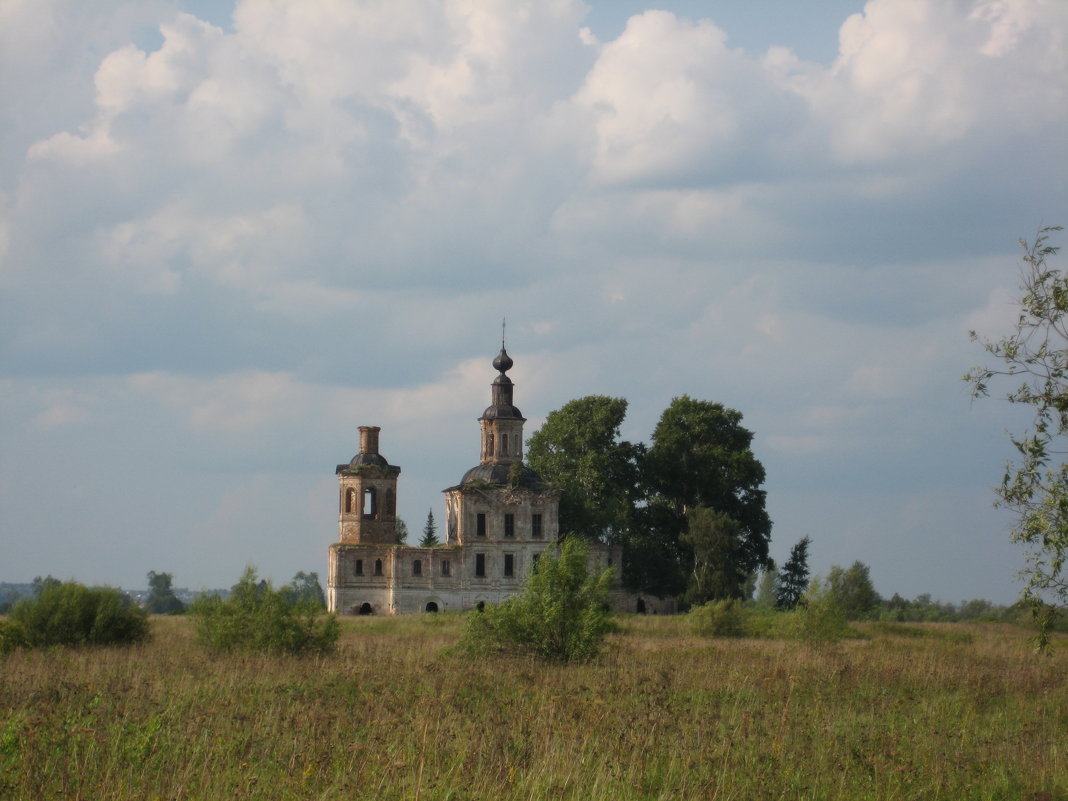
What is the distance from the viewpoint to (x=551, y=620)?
1934 centimetres

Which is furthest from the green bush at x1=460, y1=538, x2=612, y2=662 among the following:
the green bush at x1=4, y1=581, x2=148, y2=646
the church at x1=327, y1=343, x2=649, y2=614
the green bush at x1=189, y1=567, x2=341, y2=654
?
the church at x1=327, y1=343, x2=649, y2=614

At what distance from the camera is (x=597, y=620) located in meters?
19.3

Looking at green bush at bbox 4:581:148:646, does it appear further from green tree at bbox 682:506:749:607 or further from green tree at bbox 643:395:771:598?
green tree at bbox 643:395:771:598

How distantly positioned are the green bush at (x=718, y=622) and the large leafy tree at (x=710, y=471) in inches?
830

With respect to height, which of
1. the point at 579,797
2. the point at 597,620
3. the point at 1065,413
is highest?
the point at 1065,413

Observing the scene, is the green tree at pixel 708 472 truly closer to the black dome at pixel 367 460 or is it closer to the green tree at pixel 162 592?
the black dome at pixel 367 460

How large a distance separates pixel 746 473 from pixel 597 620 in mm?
34202

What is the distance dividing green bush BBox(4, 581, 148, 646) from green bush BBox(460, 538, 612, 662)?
6862 mm

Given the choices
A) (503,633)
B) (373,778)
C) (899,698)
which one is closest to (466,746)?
(373,778)

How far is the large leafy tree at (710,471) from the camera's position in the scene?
2078 inches

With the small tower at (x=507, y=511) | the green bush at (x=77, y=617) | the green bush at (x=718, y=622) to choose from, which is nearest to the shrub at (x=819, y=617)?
the green bush at (x=718, y=622)

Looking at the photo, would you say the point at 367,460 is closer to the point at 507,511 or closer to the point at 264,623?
the point at 507,511

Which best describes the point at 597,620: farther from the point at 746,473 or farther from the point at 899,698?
the point at 746,473

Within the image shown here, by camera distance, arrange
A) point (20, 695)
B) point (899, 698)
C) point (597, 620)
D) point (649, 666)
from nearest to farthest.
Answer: point (20, 695) → point (899, 698) → point (649, 666) → point (597, 620)
